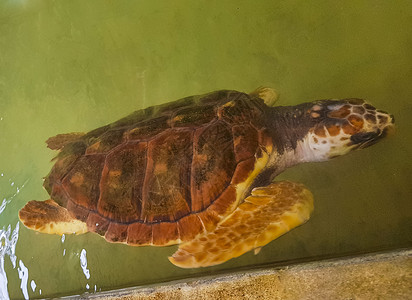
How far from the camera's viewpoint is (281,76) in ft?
5.74

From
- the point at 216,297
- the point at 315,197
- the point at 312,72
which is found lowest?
the point at 216,297

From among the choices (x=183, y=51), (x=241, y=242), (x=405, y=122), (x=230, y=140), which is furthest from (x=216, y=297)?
(x=183, y=51)

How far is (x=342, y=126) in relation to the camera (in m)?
1.32

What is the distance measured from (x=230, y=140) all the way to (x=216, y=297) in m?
0.57

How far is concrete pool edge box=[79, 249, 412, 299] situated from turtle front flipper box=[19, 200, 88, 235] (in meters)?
0.53

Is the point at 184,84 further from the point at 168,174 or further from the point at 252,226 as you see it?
the point at 252,226

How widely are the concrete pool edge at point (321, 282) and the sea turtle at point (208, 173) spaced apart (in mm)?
143

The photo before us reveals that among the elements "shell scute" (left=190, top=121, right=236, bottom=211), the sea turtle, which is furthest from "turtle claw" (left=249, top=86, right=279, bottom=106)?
"shell scute" (left=190, top=121, right=236, bottom=211)

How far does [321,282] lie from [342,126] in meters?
0.57

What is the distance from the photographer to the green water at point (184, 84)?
1.42 meters

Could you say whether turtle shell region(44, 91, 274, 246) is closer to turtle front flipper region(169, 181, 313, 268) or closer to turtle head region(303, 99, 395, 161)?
turtle front flipper region(169, 181, 313, 268)

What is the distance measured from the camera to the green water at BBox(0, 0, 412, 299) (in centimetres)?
142

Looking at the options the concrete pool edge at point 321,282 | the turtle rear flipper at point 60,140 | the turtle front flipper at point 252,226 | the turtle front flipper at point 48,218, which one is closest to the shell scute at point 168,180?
the turtle front flipper at point 252,226

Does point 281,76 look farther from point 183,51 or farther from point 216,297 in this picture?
point 216,297
